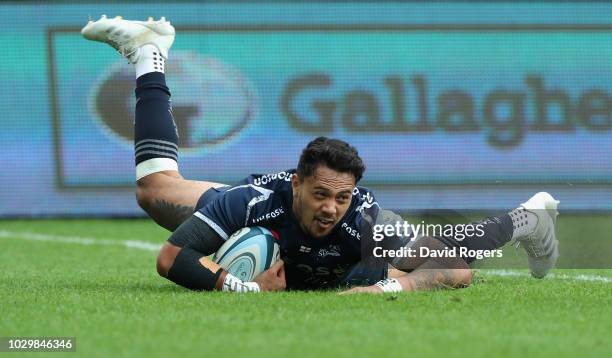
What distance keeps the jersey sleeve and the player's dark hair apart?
0.38 meters

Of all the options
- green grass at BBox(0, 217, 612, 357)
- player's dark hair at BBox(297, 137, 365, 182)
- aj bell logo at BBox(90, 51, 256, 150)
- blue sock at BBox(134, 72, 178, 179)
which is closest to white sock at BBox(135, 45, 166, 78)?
blue sock at BBox(134, 72, 178, 179)

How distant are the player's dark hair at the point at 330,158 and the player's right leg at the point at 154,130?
1413mm

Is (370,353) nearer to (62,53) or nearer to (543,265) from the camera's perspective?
(543,265)

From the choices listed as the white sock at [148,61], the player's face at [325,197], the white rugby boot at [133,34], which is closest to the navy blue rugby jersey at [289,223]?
the player's face at [325,197]

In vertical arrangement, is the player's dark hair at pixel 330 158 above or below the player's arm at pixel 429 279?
above

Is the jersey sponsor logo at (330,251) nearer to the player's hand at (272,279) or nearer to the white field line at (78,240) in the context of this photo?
the player's hand at (272,279)

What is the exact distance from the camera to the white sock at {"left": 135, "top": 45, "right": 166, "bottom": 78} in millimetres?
8367

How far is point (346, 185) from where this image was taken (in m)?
6.32

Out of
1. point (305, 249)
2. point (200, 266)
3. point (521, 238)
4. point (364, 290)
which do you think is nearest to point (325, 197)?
point (305, 249)

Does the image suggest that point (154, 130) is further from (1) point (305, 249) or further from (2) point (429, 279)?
(2) point (429, 279)

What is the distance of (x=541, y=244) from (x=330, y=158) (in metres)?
1.71

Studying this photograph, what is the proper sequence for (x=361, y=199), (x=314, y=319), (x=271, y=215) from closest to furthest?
1. (x=314, y=319)
2. (x=271, y=215)
3. (x=361, y=199)

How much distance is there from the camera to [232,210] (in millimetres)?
6652

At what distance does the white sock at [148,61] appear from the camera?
8.37 meters
